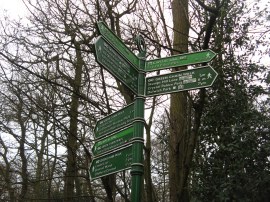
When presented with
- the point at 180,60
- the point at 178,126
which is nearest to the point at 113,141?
the point at 180,60

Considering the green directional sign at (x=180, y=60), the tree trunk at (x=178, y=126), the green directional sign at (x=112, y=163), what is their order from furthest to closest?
the tree trunk at (x=178, y=126) < the green directional sign at (x=180, y=60) < the green directional sign at (x=112, y=163)

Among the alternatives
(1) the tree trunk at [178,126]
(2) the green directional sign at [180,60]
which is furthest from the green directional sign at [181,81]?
(1) the tree trunk at [178,126]

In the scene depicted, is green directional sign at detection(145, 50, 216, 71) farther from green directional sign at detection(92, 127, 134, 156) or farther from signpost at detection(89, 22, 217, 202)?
green directional sign at detection(92, 127, 134, 156)

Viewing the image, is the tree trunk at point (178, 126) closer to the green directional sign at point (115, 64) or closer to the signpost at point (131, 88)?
the signpost at point (131, 88)

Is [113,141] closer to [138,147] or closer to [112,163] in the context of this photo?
[112,163]

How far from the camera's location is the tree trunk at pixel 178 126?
5184mm

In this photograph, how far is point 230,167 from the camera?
5844 millimetres

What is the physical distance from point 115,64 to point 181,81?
24.9 inches

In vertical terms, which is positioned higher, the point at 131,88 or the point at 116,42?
the point at 116,42

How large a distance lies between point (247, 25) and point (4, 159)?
36.6ft

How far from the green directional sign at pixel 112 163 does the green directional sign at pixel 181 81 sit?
23.7 inches

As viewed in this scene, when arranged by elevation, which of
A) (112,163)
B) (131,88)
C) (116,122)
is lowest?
(112,163)

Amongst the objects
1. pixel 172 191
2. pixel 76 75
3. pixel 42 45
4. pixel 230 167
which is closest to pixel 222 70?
pixel 230 167

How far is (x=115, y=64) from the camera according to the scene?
10.6 ft
